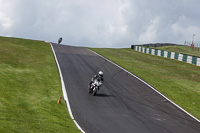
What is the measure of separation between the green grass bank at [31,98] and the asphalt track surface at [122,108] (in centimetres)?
99

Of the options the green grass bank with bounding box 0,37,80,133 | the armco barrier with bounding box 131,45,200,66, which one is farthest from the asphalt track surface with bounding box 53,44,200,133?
the armco barrier with bounding box 131,45,200,66

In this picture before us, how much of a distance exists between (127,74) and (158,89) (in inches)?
189

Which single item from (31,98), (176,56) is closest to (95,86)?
(31,98)

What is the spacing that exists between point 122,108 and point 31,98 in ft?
18.2

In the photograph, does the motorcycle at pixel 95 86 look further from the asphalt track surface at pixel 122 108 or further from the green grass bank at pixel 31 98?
the green grass bank at pixel 31 98

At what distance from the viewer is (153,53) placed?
163ft

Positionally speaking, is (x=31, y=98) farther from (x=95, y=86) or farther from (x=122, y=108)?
(x=122, y=108)

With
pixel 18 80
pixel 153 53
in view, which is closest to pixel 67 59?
pixel 18 80

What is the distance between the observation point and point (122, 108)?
655 inches

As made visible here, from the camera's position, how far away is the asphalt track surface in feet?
44.9

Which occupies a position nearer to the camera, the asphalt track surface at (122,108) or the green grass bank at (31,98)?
the green grass bank at (31,98)

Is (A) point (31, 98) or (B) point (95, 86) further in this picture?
(B) point (95, 86)

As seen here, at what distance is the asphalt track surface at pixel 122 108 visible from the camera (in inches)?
538

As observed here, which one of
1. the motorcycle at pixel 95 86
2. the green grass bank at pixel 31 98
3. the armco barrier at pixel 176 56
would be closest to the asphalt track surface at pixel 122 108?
the motorcycle at pixel 95 86
